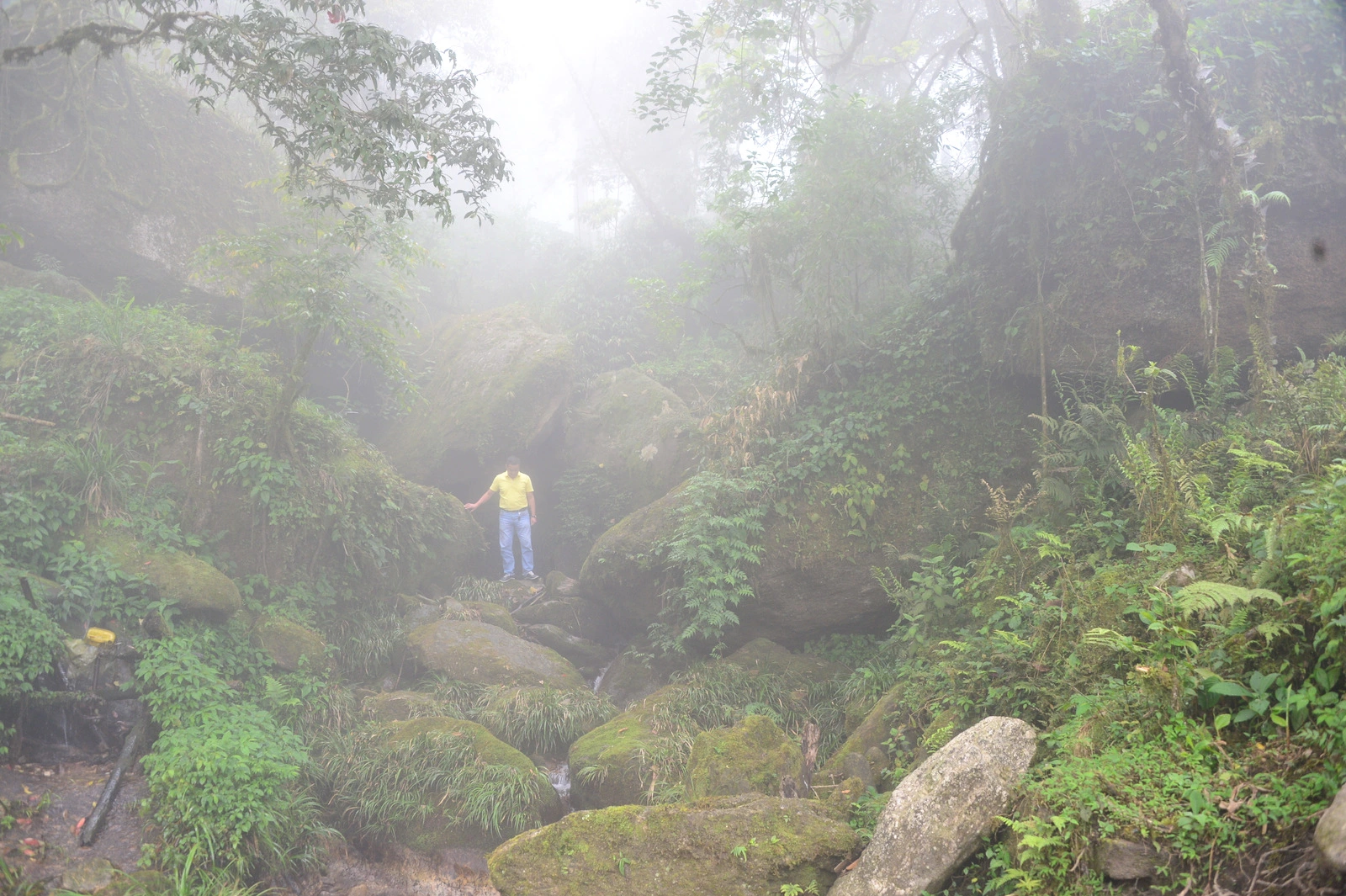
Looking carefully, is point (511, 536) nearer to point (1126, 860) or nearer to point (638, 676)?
point (638, 676)

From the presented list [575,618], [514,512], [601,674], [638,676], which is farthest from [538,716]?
[514,512]

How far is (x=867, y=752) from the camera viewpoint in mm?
5199

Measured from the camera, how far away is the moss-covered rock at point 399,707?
752 cm

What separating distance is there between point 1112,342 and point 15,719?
10.9m

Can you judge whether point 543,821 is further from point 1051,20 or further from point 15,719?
point 1051,20

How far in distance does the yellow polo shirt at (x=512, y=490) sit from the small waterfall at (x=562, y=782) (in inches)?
200

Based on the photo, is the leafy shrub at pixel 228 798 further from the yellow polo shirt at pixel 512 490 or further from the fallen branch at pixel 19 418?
the yellow polo shirt at pixel 512 490

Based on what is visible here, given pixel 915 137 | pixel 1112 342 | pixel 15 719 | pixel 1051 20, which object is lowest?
pixel 15 719

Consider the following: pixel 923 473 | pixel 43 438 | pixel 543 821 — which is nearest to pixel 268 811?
pixel 543 821

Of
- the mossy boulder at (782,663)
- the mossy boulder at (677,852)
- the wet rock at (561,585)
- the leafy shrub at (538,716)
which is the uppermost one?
the mossy boulder at (782,663)

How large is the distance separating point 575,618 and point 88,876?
21.0 ft

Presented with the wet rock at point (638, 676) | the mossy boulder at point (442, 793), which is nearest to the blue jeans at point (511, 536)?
the wet rock at point (638, 676)

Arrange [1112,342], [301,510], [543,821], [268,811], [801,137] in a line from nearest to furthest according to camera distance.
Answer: [268,811], [543,821], [1112,342], [301,510], [801,137]

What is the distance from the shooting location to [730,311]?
693 inches
